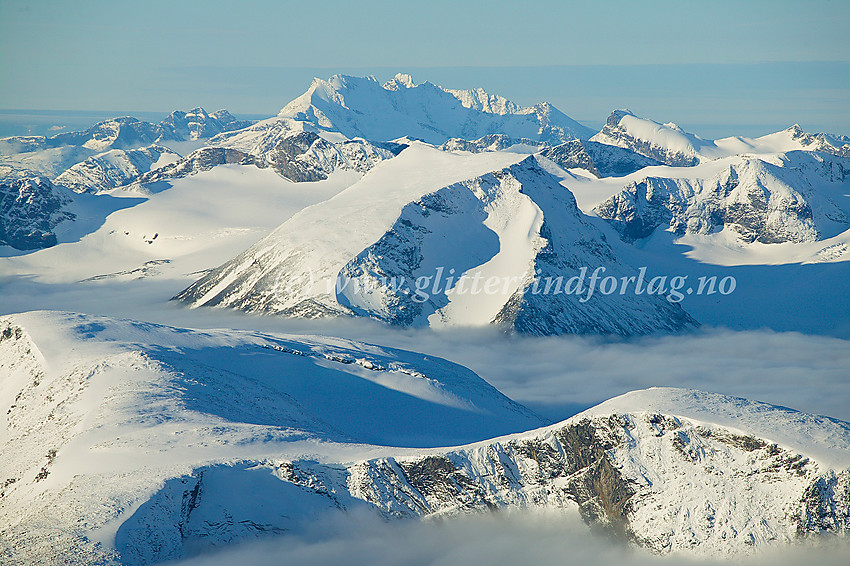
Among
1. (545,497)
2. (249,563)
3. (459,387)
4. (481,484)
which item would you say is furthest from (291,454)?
(459,387)

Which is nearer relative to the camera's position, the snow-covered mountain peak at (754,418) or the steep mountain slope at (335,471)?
the steep mountain slope at (335,471)

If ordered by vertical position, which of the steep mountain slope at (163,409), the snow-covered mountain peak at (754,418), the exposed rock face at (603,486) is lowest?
the steep mountain slope at (163,409)

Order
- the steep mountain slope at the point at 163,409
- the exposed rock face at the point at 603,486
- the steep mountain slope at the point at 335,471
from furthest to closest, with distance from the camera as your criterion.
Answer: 1. the exposed rock face at the point at 603,486
2. the steep mountain slope at the point at 163,409
3. the steep mountain slope at the point at 335,471

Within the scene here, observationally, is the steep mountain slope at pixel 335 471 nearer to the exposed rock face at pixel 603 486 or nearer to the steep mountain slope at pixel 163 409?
the exposed rock face at pixel 603 486

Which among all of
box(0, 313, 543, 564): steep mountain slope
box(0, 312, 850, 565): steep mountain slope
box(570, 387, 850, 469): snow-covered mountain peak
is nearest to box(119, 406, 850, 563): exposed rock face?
box(0, 312, 850, 565): steep mountain slope

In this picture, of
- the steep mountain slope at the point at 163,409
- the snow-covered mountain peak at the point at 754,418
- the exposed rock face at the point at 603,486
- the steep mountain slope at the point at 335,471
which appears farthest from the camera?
the snow-covered mountain peak at the point at 754,418

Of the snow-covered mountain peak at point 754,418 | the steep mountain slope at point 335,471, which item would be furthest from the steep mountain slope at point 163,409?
the snow-covered mountain peak at point 754,418

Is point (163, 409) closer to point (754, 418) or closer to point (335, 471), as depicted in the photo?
point (335, 471)

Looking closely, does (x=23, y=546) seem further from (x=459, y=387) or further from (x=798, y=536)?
(x=459, y=387)

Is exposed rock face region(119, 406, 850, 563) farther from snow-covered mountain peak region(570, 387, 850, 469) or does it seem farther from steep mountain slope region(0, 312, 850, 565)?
snow-covered mountain peak region(570, 387, 850, 469)
